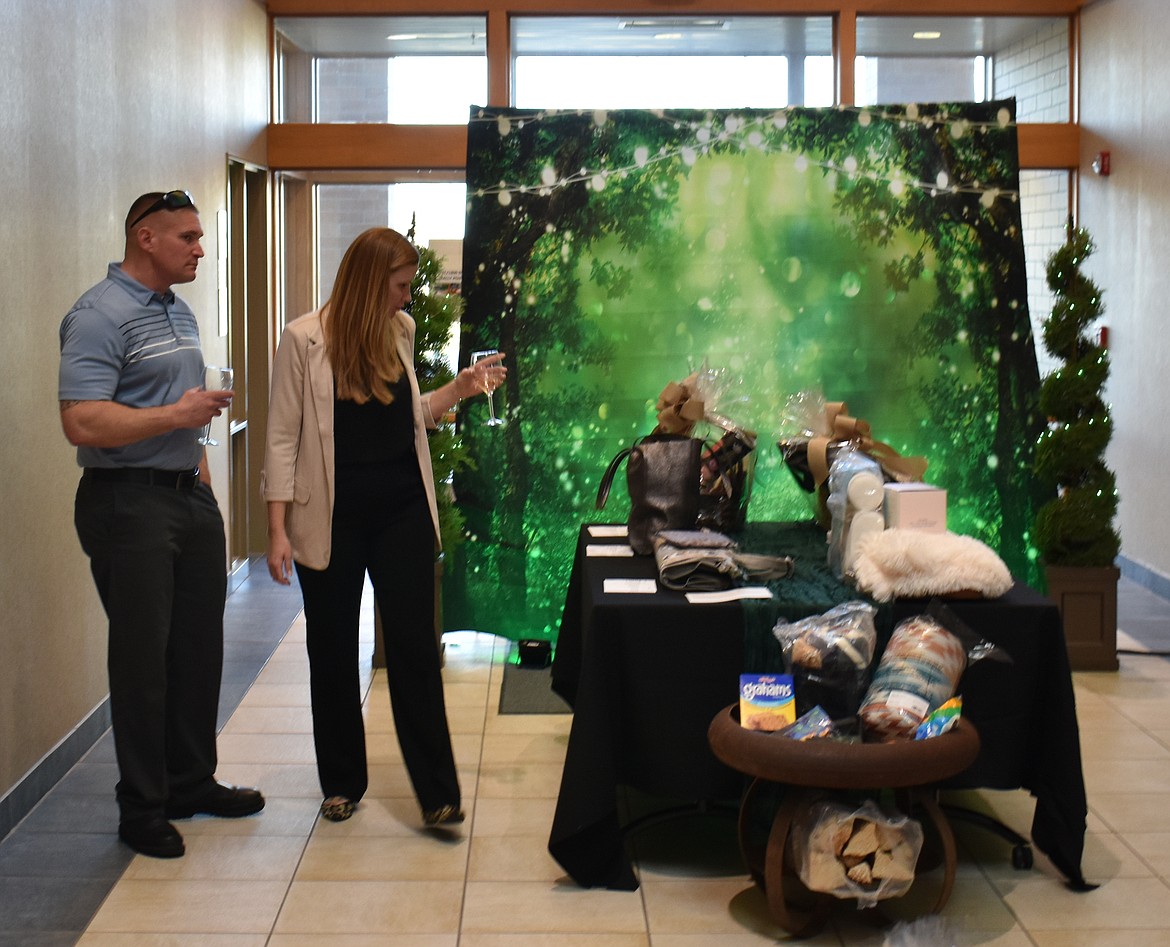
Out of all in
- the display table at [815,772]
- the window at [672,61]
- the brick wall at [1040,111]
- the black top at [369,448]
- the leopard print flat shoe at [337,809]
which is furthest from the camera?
the brick wall at [1040,111]

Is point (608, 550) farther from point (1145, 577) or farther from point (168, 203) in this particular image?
point (1145, 577)

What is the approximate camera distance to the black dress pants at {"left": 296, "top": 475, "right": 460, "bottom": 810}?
3766 millimetres

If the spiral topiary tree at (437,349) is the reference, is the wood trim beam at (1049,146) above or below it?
above

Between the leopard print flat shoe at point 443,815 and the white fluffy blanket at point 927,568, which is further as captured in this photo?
the leopard print flat shoe at point 443,815

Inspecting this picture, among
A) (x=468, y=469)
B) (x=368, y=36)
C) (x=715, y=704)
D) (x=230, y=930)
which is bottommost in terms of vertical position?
(x=230, y=930)

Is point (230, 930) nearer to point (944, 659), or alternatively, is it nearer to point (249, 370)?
point (944, 659)

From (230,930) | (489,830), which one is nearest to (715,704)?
(489,830)

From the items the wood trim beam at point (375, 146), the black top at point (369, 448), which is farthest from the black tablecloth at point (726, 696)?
the wood trim beam at point (375, 146)

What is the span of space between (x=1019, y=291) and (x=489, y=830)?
3320 millimetres

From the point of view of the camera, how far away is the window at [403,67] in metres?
7.65

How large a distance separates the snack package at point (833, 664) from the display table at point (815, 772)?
0.17 metres

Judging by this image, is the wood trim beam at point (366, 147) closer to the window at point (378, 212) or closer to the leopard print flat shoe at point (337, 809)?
the window at point (378, 212)

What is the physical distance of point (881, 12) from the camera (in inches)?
298

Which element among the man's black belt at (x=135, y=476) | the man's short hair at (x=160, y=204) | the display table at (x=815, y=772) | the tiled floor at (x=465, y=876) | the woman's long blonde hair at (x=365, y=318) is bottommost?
the tiled floor at (x=465, y=876)
